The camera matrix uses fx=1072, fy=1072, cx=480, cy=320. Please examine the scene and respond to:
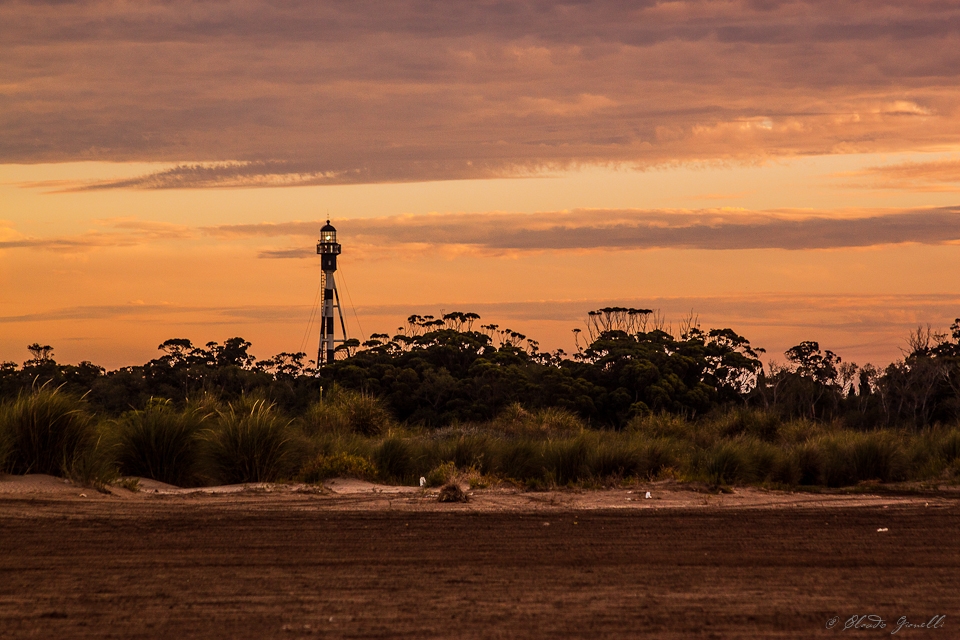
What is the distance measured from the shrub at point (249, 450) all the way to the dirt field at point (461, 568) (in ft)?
8.11

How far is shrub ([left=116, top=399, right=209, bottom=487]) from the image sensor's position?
17859 mm

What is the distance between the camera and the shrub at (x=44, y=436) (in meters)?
16.3

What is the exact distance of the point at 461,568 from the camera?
402 inches

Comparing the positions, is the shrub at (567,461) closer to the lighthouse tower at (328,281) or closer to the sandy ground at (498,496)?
the sandy ground at (498,496)

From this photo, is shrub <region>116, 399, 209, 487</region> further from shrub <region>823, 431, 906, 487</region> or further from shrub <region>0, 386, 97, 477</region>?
shrub <region>823, 431, 906, 487</region>

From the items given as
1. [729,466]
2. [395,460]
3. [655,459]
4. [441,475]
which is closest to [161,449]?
[395,460]


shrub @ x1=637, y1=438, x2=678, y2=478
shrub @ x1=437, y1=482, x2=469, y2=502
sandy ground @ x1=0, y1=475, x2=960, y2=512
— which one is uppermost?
shrub @ x1=637, y1=438, x2=678, y2=478

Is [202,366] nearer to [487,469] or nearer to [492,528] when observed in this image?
[487,469]

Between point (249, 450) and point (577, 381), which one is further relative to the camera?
point (577, 381)

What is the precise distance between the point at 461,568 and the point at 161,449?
9282 millimetres

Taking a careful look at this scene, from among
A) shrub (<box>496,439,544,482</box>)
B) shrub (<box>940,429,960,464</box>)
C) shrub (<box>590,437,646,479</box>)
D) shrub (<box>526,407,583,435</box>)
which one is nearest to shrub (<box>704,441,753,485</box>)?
shrub (<box>590,437,646,479</box>)

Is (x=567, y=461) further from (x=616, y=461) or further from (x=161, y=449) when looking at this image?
(x=161, y=449)

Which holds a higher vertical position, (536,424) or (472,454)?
(536,424)

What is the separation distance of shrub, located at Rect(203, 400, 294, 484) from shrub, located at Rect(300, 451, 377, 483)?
0.40 metres
